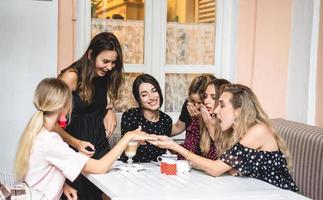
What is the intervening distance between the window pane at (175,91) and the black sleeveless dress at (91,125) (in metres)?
1.03

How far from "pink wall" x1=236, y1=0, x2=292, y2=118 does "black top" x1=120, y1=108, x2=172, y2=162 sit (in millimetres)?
1274

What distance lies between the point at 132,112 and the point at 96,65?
376 mm

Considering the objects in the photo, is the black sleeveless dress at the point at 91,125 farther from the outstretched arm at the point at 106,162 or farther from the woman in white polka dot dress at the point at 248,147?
the woman in white polka dot dress at the point at 248,147

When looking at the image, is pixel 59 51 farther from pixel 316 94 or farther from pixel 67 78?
pixel 316 94

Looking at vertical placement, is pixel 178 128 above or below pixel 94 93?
below

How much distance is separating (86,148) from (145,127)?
50cm

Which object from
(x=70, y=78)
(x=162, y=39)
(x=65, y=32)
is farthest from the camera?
(x=162, y=39)

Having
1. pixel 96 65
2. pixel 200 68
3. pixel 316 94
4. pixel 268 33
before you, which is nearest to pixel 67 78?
pixel 96 65

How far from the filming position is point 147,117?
3393 millimetres

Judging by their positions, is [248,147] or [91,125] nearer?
[248,147]

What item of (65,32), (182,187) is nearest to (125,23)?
(65,32)

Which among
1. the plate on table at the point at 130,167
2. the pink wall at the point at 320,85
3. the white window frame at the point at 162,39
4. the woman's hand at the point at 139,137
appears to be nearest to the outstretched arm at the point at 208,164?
the woman's hand at the point at 139,137

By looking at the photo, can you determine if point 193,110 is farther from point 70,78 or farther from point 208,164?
point 70,78

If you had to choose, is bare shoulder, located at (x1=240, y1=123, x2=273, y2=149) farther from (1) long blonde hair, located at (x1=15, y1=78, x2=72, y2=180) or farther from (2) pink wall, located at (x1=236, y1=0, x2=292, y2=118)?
(2) pink wall, located at (x1=236, y1=0, x2=292, y2=118)
